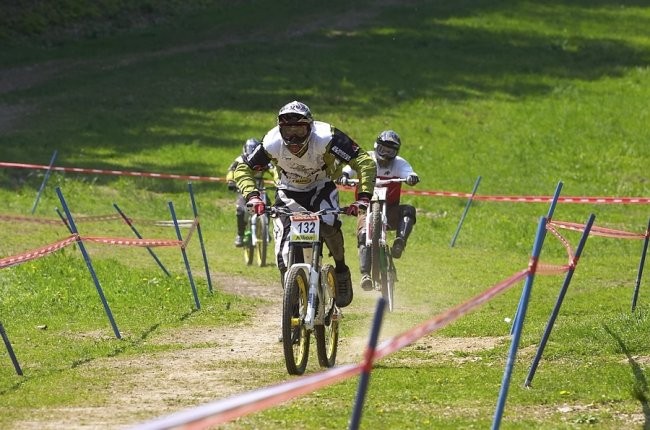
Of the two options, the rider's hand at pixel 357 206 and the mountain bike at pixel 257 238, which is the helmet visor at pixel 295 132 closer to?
the rider's hand at pixel 357 206

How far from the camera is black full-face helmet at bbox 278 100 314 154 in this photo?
10.9m

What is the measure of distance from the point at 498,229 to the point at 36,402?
15.4 meters

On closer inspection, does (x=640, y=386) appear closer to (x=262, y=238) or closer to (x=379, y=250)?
(x=379, y=250)

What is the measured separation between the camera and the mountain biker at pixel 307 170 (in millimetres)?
11039

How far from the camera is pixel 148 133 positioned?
30.8m

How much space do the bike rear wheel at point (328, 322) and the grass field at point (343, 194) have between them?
15.4 inches

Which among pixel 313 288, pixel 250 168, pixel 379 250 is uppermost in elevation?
pixel 250 168

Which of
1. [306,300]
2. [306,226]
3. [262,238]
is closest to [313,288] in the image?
[306,300]

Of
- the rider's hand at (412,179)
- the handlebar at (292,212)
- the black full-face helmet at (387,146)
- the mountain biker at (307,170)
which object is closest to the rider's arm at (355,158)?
the mountain biker at (307,170)

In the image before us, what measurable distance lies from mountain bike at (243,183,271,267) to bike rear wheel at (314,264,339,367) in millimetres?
8082

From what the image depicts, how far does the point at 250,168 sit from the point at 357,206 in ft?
3.33

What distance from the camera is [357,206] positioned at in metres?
11.0

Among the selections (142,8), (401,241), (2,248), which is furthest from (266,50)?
(401,241)

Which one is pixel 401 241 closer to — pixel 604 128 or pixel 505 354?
pixel 505 354
